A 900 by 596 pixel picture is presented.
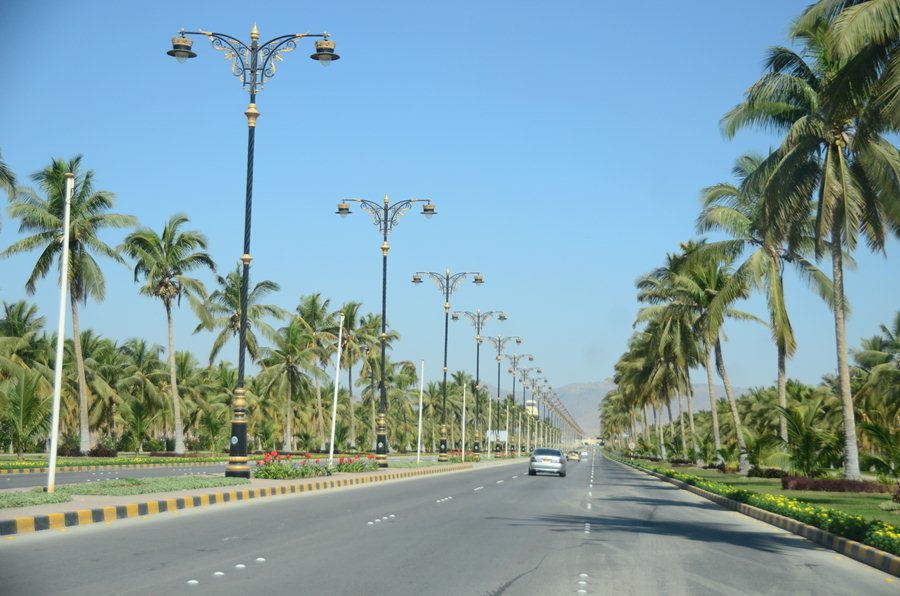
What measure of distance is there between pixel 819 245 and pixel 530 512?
1284 centimetres

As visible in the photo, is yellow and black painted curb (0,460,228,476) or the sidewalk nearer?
the sidewalk

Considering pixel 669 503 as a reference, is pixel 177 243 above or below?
above

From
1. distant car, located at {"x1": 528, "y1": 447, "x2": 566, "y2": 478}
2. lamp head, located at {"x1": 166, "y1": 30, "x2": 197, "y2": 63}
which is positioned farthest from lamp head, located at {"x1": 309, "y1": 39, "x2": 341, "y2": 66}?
distant car, located at {"x1": 528, "y1": 447, "x2": 566, "y2": 478}

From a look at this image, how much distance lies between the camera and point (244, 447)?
26.6 m

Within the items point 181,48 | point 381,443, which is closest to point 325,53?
point 181,48

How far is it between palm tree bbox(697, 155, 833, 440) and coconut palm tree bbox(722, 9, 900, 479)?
5.02ft

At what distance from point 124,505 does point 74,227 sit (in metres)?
32.3

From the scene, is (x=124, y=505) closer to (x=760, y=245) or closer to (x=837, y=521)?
(x=837, y=521)

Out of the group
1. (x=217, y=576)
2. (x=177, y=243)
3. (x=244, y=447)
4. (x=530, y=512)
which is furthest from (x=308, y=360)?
(x=217, y=576)

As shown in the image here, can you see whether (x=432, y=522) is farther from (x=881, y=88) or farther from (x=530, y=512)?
(x=881, y=88)

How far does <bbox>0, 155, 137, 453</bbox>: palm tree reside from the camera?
45.7 metres

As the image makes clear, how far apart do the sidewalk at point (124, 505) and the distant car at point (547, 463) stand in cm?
2088

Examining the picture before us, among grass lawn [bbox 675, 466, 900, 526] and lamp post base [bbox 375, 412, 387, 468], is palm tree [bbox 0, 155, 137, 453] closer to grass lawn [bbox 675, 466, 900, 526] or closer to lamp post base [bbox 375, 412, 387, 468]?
lamp post base [bbox 375, 412, 387, 468]

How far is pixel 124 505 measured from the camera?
Answer: 1744 centimetres
